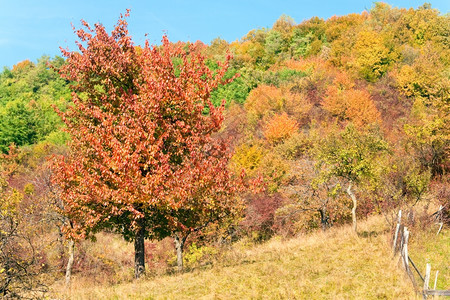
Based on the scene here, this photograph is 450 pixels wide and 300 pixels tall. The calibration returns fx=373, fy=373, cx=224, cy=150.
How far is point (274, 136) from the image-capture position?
62.1 meters

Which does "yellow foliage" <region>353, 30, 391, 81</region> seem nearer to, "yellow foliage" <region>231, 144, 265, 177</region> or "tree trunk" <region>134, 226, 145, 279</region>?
"yellow foliage" <region>231, 144, 265, 177</region>

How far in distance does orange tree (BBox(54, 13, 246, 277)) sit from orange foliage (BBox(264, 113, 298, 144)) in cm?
4542

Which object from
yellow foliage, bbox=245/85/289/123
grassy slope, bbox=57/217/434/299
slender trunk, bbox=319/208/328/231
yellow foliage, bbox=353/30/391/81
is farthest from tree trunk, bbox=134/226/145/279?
yellow foliage, bbox=353/30/391/81

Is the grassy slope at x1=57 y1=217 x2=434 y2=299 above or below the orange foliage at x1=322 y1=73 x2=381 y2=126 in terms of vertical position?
below

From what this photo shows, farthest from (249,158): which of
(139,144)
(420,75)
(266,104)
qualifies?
(139,144)

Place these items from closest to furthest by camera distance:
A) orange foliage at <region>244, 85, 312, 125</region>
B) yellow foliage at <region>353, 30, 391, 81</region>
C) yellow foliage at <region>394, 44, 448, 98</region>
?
yellow foliage at <region>394, 44, 448, 98</region>, orange foliage at <region>244, 85, 312, 125</region>, yellow foliage at <region>353, 30, 391, 81</region>

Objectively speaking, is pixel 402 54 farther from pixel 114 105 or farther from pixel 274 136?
pixel 114 105

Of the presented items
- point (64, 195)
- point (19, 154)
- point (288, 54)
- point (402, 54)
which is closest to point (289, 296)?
point (64, 195)

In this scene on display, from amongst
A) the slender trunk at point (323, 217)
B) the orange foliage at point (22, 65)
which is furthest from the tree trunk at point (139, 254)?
the orange foliage at point (22, 65)

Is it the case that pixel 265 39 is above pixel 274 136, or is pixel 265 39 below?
above

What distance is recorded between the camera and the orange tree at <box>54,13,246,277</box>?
14.1 metres

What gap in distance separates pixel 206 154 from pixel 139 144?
11.8 feet

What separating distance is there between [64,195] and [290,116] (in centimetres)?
5797

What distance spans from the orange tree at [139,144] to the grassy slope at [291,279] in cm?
254
